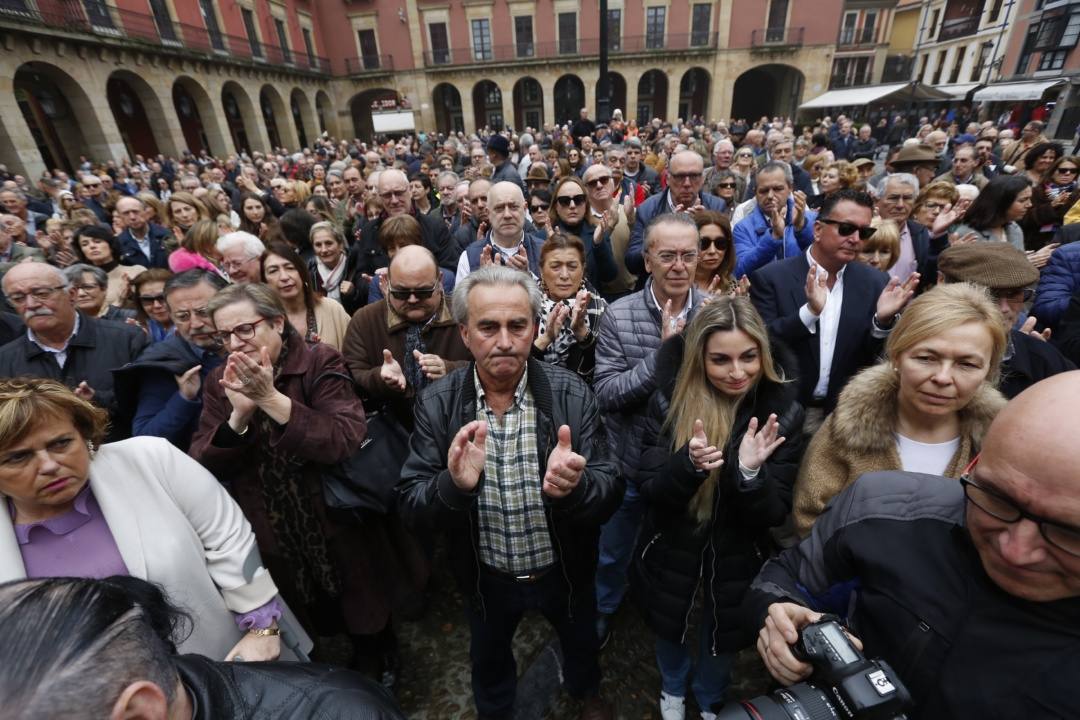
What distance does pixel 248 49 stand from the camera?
25.0 meters

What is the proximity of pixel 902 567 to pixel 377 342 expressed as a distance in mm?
2505

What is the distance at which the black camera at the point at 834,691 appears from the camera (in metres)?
1.00

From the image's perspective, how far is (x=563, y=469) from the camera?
5.24 ft

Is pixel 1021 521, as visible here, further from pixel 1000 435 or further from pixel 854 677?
pixel 854 677

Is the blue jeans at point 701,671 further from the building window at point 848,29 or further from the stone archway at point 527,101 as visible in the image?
the building window at point 848,29

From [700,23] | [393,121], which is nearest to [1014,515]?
[393,121]

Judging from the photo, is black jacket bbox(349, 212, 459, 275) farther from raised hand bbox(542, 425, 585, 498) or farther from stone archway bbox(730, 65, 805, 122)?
stone archway bbox(730, 65, 805, 122)

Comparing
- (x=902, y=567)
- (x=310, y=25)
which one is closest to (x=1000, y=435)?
(x=902, y=567)

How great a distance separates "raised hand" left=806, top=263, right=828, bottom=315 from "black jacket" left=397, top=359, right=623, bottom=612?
1.42m

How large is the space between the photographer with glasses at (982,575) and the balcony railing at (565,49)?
3559cm

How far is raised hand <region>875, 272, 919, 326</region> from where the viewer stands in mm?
2516

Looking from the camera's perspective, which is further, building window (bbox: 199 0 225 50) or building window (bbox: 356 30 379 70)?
building window (bbox: 356 30 379 70)

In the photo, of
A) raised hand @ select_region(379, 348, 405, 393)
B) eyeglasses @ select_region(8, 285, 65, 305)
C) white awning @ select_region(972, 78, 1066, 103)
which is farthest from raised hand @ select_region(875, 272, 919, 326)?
white awning @ select_region(972, 78, 1066, 103)

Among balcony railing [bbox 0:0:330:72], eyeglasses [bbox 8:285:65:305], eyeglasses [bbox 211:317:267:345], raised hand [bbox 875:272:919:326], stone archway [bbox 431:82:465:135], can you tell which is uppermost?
balcony railing [bbox 0:0:330:72]
